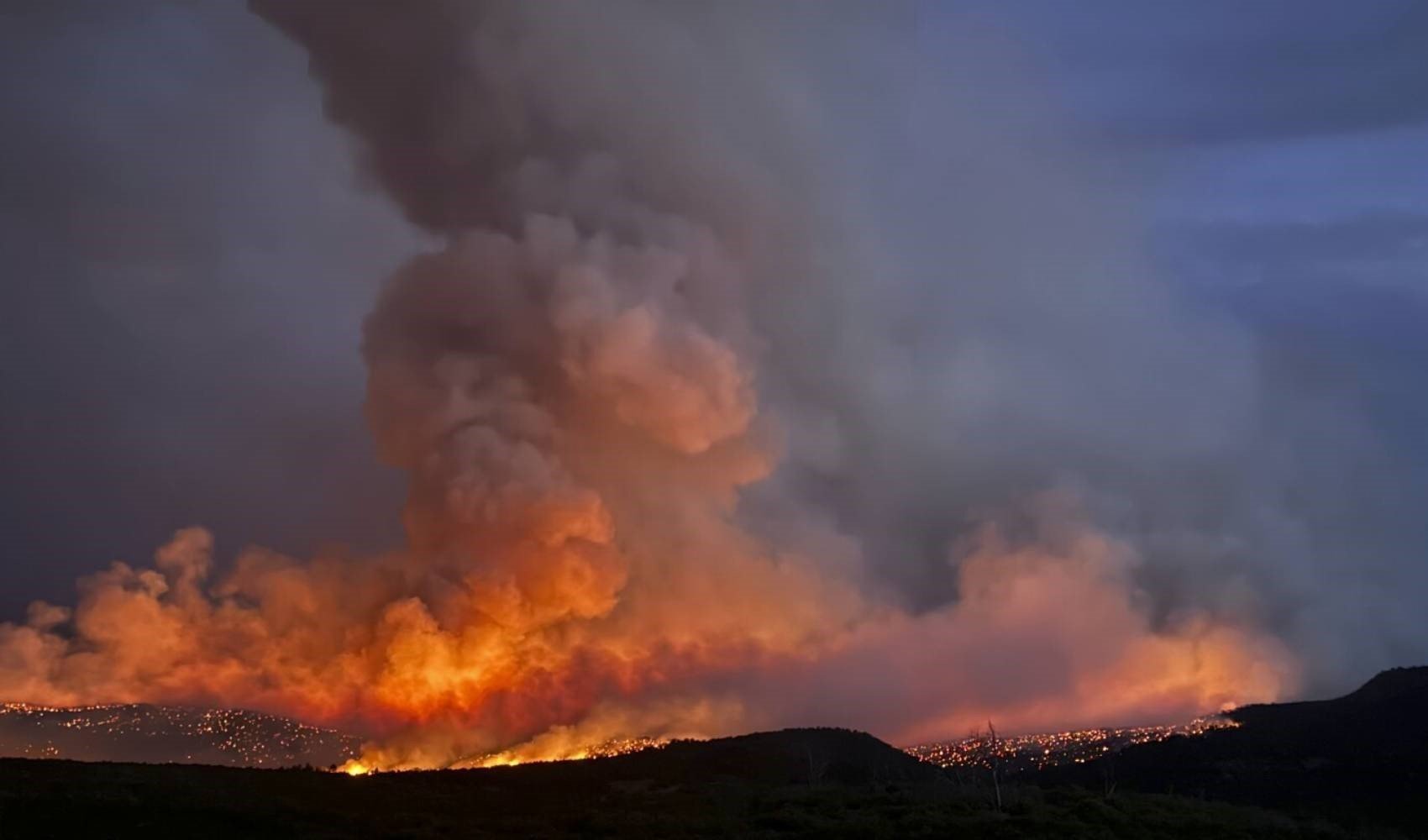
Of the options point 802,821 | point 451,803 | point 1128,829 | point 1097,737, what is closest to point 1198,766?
point 1097,737

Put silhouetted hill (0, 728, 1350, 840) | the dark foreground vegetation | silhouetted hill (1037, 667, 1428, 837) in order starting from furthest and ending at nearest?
silhouetted hill (1037, 667, 1428, 837)
the dark foreground vegetation
silhouetted hill (0, 728, 1350, 840)

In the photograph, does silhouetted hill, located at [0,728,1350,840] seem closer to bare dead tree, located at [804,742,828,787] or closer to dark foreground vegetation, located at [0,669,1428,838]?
dark foreground vegetation, located at [0,669,1428,838]

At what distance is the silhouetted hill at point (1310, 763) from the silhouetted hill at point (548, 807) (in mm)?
19081

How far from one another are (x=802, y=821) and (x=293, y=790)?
24476 mm

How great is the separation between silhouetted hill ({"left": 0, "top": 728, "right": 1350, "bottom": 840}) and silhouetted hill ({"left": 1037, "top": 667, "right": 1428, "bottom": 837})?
1908cm

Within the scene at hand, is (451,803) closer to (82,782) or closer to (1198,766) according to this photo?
(82,782)

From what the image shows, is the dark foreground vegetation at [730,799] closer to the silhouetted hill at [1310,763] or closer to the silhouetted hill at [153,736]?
the silhouetted hill at [1310,763]

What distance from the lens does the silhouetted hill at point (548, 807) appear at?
44375 mm

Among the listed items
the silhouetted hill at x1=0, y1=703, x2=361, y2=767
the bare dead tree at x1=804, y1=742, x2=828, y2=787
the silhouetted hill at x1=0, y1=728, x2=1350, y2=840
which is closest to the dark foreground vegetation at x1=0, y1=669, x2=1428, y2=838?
the silhouetted hill at x1=0, y1=728, x2=1350, y2=840

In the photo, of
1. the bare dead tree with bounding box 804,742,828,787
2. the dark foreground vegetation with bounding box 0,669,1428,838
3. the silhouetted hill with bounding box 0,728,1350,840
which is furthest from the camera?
the bare dead tree with bounding box 804,742,828,787

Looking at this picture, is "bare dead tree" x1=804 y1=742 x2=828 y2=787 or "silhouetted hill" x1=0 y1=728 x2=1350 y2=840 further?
"bare dead tree" x1=804 y1=742 x2=828 y2=787

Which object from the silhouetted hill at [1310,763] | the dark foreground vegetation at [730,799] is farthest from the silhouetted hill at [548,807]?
the silhouetted hill at [1310,763]

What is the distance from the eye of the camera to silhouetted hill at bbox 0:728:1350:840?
146ft

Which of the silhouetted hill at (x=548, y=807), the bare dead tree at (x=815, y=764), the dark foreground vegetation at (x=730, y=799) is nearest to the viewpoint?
the silhouetted hill at (x=548, y=807)
